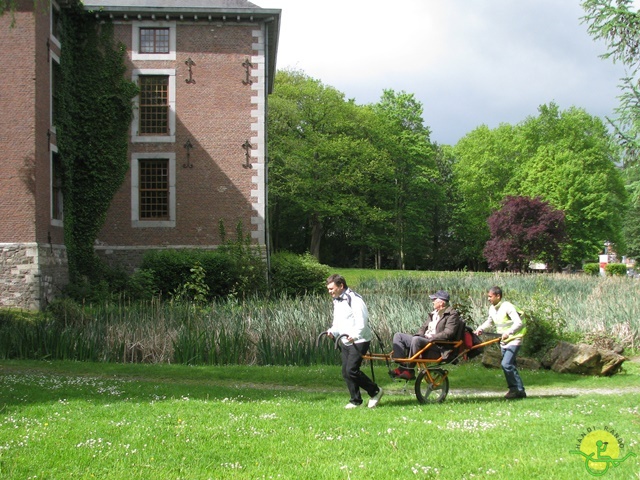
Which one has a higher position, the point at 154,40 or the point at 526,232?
the point at 154,40

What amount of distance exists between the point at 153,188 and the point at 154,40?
5.42 metres

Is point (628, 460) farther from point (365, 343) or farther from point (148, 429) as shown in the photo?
point (148, 429)

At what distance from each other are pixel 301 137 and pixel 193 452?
4435 cm

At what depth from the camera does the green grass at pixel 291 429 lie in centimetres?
553

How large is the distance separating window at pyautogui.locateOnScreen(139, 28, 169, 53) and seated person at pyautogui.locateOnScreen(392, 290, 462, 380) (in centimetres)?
1902

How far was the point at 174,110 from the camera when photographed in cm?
2483

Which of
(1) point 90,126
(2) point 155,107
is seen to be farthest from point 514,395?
(2) point 155,107

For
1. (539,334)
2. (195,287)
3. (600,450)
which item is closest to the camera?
(600,450)

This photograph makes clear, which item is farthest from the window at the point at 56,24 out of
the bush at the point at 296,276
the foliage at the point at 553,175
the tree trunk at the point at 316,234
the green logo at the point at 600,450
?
the foliage at the point at 553,175

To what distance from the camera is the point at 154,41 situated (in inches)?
977

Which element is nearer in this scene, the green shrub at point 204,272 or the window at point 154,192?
the green shrub at point 204,272

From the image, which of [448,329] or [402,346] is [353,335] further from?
[448,329]

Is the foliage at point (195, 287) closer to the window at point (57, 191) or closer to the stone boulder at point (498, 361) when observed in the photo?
the window at point (57, 191)

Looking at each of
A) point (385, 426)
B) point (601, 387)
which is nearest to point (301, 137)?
point (601, 387)
